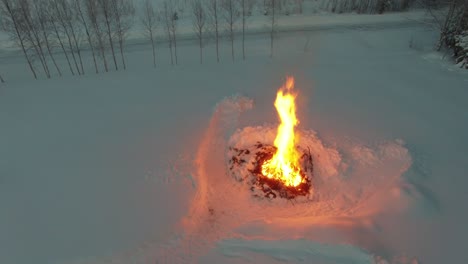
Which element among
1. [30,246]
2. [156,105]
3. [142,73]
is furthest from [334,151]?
[142,73]

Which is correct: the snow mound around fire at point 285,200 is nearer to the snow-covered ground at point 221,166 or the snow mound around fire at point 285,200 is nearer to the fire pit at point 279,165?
the snow-covered ground at point 221,166

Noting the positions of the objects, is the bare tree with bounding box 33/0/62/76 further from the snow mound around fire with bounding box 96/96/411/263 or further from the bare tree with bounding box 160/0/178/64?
the snow mound around fire with bounding box 96/96/411/263

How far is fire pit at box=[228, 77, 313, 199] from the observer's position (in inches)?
369

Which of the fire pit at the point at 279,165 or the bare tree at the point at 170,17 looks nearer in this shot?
the fire pit at the point at 279,165

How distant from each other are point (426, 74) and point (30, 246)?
56.6 feet

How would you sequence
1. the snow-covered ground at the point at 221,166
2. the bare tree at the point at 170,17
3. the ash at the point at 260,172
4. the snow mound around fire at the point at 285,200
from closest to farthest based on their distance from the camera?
the snow-covered ground at the point at 221,166 → the snow mound around fire at the point at 285,200 → the ash at the point at 260,172 → the bare tree at the point at 170,17

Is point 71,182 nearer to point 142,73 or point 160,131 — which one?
point 160,131

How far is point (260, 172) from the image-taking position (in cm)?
973

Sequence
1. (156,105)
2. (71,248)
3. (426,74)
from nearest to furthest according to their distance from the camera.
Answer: (71,248)
(156,105)
(426,74)

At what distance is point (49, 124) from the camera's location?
1223 centimetres

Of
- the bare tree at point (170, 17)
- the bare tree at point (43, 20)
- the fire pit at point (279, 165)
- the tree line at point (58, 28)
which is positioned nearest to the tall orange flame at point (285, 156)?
the fire pit at point (279, 165)

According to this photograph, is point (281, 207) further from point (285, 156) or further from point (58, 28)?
point (58, 28)

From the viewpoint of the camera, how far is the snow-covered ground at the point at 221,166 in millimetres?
7504

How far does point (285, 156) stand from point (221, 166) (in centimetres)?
213
